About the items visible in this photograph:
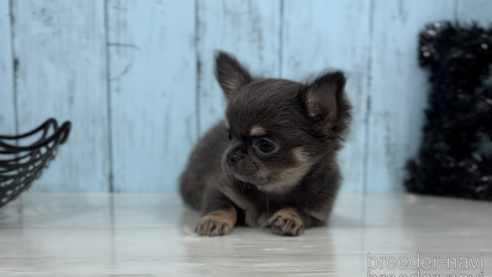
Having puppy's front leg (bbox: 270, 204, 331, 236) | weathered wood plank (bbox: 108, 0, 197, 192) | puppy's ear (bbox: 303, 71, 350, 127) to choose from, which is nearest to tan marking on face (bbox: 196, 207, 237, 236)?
puppy's front leg (bbox: 270, 204, 331, 236)

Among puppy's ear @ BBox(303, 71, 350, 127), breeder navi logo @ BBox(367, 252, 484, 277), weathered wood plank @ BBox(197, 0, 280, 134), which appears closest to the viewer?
breeder navi logo @ BBox(367, 252, 484, 277)

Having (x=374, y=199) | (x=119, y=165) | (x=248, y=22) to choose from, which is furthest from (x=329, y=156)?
(x=119, y=165)

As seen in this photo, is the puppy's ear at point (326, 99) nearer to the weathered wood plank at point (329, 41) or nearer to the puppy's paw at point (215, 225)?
the puppy's paw at point (215, 225)

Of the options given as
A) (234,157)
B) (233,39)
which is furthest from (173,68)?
(234,157)

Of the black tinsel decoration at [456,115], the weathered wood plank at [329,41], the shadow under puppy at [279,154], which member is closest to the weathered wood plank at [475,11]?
the black tinsel decoration at [456,115]

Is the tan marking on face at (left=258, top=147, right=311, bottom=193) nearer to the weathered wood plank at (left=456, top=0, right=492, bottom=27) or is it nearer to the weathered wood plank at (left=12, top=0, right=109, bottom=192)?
the weathered wood plank at (left=12, top=0, right=109, bottom=192)

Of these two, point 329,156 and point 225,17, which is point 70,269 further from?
point 225,17

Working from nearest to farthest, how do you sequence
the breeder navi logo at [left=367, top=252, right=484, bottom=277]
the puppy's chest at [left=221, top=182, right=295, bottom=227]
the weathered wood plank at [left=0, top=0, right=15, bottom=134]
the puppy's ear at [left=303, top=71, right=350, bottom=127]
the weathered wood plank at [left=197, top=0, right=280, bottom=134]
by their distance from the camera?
the breeder navi logo at [left=367, top=252, right=484, bottom=277] → the puppy's ear at [left=303, top=71, right=350, bottom=127] → the puppy's chest at [left=221, top=182, right=295, bottom=227] → the weathered wood plank at [left=0, top=0, right=15, bottom=134] → the weathered wood plank at [left=197, top=0, right=280, bottom=134]
